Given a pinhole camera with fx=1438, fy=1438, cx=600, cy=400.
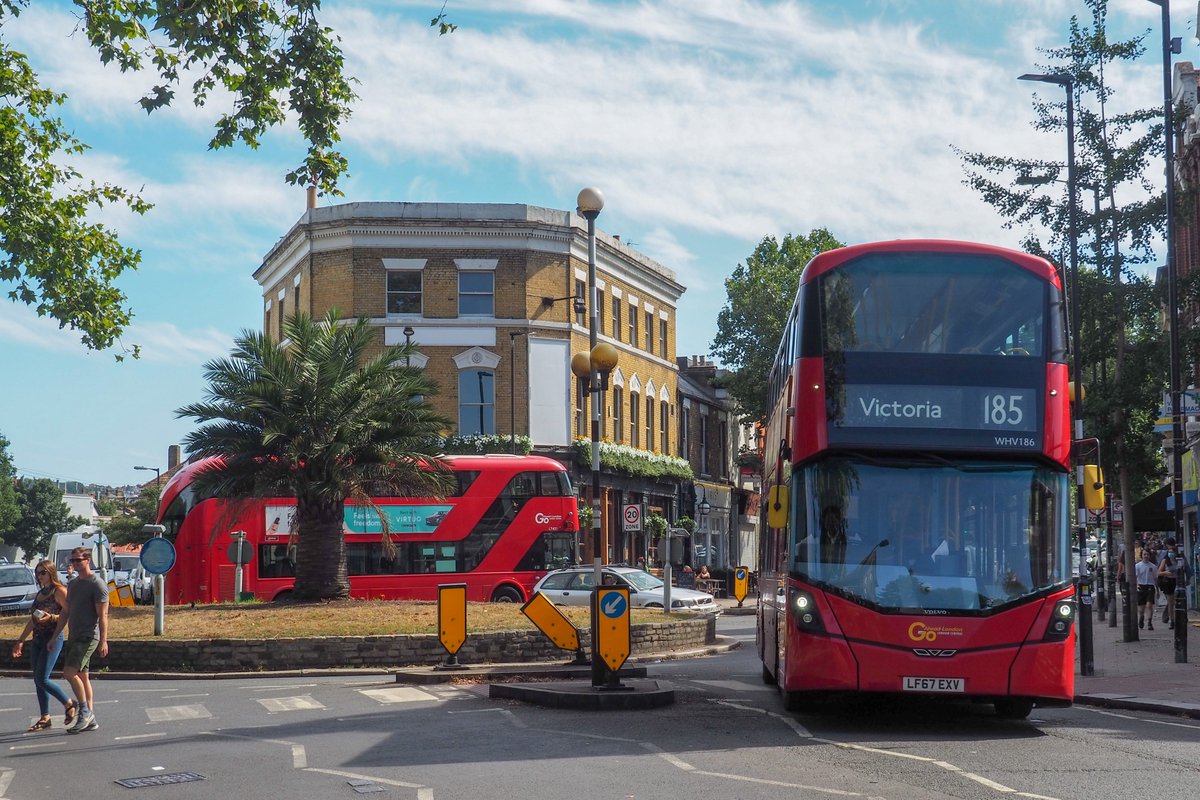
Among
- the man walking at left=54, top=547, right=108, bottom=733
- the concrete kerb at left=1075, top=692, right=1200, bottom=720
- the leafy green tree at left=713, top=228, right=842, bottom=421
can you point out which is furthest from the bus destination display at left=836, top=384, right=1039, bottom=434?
the leafy green tree at left=713, top=228, right=842, bottom=421

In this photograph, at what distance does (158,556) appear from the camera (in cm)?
2359

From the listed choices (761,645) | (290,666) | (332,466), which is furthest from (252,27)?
(332,466)

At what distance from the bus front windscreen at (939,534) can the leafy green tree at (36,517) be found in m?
117

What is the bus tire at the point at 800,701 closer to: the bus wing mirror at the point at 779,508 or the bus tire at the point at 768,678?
the bus wing mirror at the point at 779,508

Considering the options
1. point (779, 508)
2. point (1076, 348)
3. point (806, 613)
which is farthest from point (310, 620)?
point (1076, 348)

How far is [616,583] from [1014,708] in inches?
674

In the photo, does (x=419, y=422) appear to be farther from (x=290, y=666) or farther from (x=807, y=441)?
(x=807, y=441)

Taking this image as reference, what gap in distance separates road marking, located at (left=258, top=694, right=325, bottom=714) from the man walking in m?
2.18

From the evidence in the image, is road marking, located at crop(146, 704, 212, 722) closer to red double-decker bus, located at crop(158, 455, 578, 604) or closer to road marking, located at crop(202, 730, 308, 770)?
road marking, located at crop(202, 730, 308, 770)

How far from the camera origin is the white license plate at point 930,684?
1262 centimetres

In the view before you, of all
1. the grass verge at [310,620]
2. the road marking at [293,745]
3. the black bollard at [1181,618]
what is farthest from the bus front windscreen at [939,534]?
the grass verge at [310,620]

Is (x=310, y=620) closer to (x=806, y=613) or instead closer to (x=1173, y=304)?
(x=806, y=613)

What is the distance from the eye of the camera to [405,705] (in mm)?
16328

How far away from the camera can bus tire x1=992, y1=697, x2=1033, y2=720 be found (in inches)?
537
